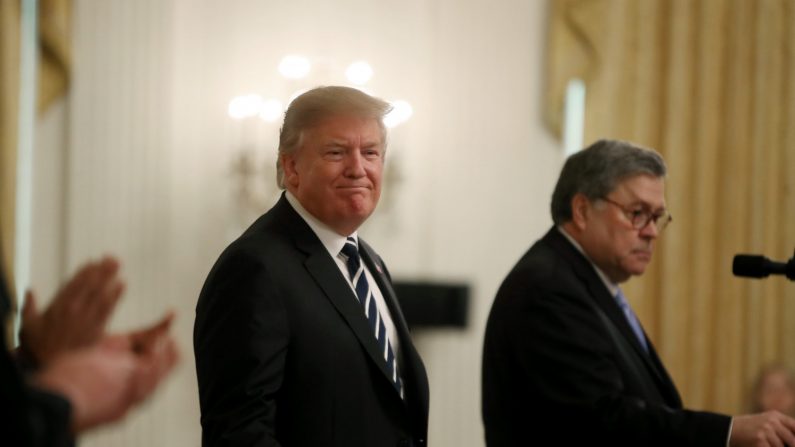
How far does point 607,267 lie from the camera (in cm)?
299

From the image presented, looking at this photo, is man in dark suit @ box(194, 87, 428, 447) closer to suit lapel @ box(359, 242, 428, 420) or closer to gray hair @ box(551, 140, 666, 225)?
suit lapel @ box(359, 242, 428, 420)

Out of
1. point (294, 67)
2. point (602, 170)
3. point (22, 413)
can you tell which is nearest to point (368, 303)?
point (602, 170)

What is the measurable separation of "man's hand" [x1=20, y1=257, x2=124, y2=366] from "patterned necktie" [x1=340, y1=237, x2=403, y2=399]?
1.06 metres

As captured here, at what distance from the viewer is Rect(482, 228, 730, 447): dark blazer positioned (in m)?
2.65

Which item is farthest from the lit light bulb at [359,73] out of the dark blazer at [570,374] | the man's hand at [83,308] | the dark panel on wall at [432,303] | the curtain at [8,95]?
the man's hand at [83,308]

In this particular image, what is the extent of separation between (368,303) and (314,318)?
23 cm

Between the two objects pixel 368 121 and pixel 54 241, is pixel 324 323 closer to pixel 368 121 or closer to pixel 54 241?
pixel 368 121

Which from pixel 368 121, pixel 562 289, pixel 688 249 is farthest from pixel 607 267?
pixel 688 249

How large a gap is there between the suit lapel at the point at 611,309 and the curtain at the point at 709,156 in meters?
2.93

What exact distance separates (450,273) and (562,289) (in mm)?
3281

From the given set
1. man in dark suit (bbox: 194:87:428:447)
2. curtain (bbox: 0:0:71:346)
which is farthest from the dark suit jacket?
curtain (bbox: 0:0:71:346)

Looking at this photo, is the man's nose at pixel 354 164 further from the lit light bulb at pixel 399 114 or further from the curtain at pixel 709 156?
the curtain at pixel 709 156

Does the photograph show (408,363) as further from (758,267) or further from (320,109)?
(758,267)

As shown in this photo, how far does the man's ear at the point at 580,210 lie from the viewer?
119 inches
